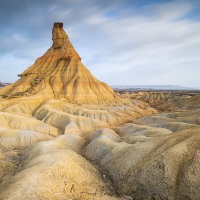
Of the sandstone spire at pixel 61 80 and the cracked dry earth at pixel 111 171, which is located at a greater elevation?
the sandstone spire at pixel 61 80

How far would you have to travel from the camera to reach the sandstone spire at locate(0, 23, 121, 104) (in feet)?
Answer: 322

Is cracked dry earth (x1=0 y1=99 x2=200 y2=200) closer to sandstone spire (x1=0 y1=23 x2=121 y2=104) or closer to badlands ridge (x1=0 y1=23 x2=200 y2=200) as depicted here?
badlands ridge (x1=0 y1=23 x2=200 y2=200)

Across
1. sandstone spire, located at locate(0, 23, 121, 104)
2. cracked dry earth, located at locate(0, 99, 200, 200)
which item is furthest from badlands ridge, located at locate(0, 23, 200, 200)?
sandstone spire, located at locate(0, 23, 121, 104)

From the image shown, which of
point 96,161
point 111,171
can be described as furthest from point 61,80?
point 111,171

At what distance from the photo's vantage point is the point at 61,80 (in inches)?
4139

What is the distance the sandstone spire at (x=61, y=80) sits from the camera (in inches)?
3858

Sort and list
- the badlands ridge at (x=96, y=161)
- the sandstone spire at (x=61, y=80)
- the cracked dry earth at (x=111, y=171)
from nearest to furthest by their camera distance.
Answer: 1. the cracked dry earth at (x=111, y=171)
2. the badlands ridge at (x=96, y=161)
3. the sandstone spire at (x=61, y=80)

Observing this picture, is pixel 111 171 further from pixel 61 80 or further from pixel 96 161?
pixel 61 80

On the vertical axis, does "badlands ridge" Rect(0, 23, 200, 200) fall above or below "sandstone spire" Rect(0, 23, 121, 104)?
below

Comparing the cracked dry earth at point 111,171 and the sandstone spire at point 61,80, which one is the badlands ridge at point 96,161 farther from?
the sandstone spire at point 61,80

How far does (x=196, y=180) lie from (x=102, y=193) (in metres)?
10.4

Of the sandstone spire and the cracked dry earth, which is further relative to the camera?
the sandstone spire

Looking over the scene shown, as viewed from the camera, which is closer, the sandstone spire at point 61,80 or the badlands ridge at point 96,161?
the badlands ridge at point 96,161

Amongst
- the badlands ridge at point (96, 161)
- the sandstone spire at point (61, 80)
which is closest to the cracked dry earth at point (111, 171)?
the badlands ridge at point (96, 161)
